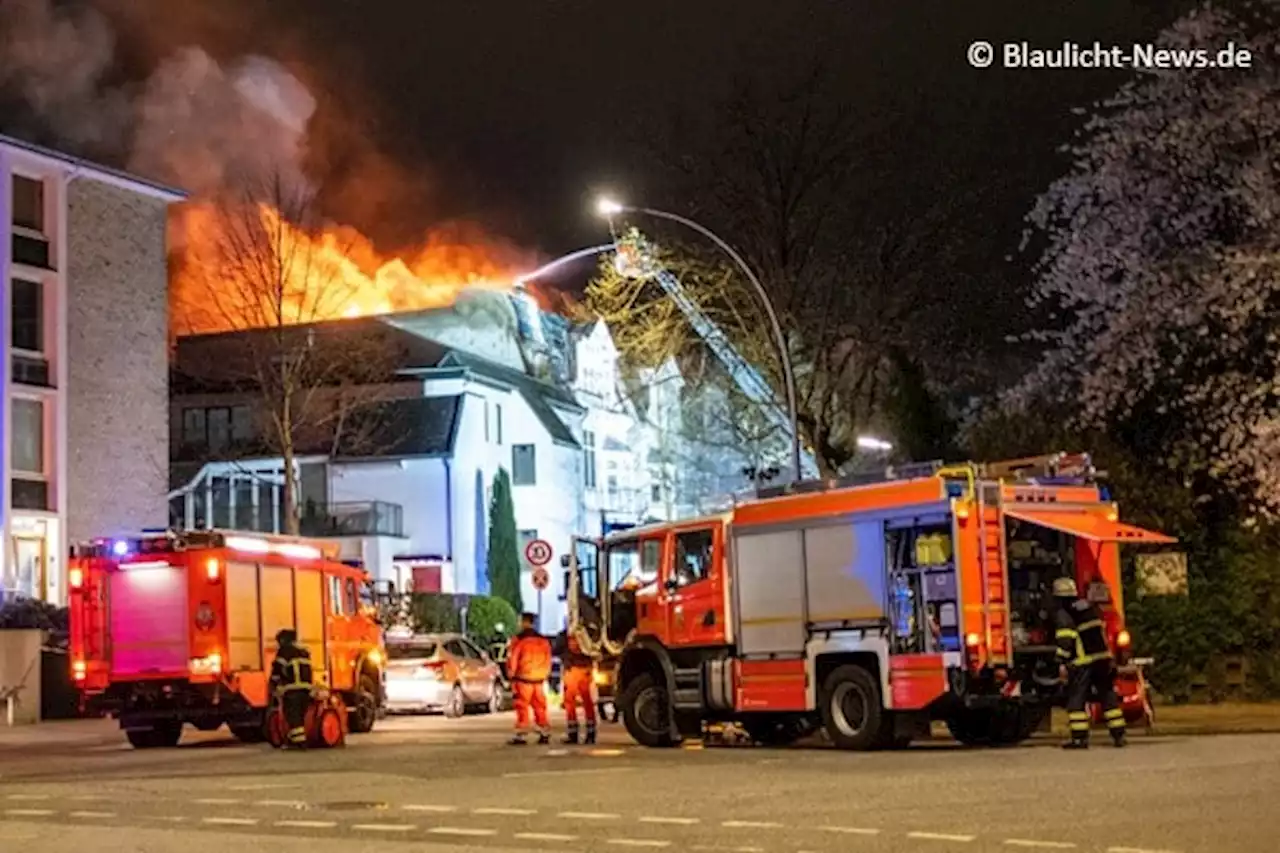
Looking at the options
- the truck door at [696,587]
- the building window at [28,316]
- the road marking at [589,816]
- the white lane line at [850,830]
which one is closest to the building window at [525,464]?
the building window at [28,316]

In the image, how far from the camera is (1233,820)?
456 inches

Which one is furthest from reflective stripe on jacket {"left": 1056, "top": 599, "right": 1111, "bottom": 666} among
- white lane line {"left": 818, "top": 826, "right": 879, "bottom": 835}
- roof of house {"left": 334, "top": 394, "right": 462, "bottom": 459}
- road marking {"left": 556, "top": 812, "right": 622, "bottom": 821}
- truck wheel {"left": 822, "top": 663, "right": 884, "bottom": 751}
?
roof of house {"left": 334, "top": 394, "right": 462, "bottom": 459}

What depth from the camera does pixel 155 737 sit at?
24.1 meters

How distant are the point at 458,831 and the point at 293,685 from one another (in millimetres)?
9970

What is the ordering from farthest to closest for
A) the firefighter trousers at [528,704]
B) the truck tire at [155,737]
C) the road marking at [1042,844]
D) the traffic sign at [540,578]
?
the traffic sign at [540,578] → the truck tire at [155,737] → the firefighter trousers at [528,704] → the road marking at [1042,844]

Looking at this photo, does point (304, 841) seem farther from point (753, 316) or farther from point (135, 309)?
point (135, 309)

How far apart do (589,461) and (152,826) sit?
48808 millimetres


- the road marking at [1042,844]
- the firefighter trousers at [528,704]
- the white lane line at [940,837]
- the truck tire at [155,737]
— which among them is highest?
the firefighter trousers at [528,704]

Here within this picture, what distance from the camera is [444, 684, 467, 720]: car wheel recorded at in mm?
31016

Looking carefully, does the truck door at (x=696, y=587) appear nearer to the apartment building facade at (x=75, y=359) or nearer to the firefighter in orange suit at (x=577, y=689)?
the firefighter in orange suit at (x=577, y=689)

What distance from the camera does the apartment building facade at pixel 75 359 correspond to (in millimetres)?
38906

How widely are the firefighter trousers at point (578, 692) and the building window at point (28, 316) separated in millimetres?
22413

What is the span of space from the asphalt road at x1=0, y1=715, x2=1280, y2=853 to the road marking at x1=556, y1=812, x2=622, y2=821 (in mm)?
83

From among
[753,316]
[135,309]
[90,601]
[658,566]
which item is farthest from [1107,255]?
[135,309]
